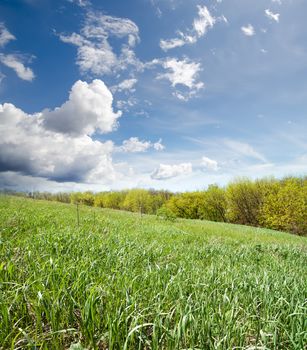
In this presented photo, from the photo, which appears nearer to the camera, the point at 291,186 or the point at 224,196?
the point at 291,186

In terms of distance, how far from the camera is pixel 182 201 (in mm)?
75688

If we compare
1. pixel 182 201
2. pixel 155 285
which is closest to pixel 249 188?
pixel 182 201

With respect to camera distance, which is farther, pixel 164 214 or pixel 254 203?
pixel 254 203

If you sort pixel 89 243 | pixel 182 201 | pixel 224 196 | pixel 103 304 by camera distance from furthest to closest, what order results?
pixel 182 201
pixel 224 196
pixel 89 243
pixel 103 304

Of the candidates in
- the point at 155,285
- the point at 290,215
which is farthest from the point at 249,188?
the point at 155,285

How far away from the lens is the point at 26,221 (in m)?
10.9

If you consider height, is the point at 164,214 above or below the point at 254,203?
below

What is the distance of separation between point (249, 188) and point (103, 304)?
60.6 meters

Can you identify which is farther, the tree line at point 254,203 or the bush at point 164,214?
the tree line at point 254,203

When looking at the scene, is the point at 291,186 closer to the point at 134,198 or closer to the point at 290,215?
the point at 290,215

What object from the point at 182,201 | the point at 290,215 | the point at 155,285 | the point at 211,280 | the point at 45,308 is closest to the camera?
the point at 45,308

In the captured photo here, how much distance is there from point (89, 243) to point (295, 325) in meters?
4.69

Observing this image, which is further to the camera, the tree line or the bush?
the tree line

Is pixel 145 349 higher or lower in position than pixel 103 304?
lower
